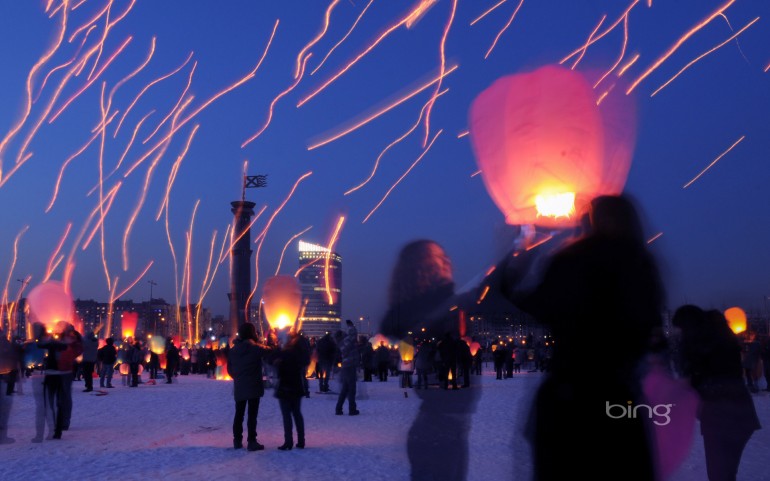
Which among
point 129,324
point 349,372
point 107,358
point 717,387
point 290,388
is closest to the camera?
point 717,387

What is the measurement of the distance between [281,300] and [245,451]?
53.1 ft

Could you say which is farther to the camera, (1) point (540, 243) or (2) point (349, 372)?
(2) point (349, 372)

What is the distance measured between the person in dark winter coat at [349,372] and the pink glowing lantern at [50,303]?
2339cm

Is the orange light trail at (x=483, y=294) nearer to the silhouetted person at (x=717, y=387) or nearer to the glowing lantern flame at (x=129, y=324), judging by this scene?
the silhouetted person at (x=717, y=387)

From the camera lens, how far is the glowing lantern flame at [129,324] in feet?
133

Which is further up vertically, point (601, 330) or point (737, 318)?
point (737, 318)

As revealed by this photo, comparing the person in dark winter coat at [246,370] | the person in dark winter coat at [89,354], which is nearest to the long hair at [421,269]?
the person in dark winter coat at [246,370]

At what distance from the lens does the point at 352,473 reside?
8.50 m

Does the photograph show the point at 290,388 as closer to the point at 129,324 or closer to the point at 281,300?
the point at 281,300

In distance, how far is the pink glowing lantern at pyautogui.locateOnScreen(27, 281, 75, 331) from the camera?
116ft

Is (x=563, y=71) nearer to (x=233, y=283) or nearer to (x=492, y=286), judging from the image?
(x=492, y=286)

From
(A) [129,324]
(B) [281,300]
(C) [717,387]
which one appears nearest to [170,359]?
(B) [281,300]

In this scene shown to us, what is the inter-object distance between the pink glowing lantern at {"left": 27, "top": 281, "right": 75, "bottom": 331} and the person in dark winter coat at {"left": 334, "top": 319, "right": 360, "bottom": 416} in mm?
23391

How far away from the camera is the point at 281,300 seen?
2650 cm
